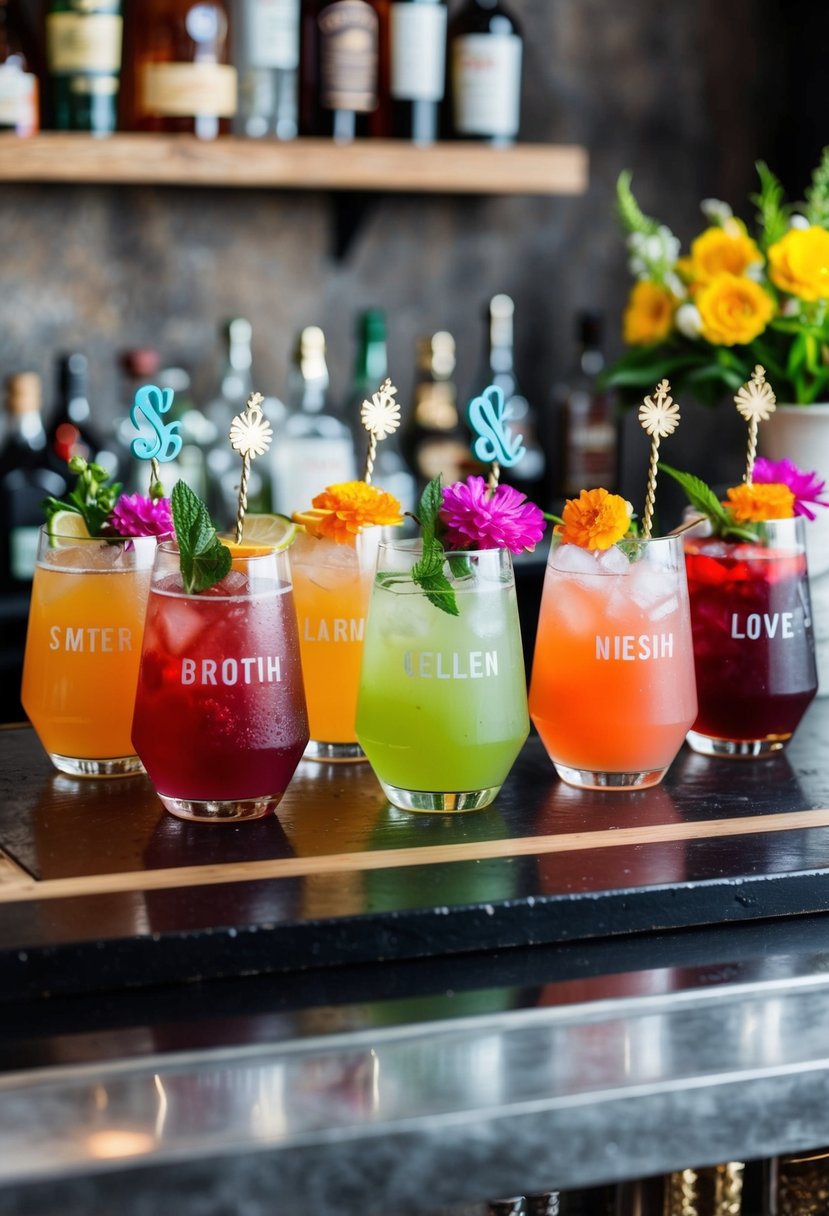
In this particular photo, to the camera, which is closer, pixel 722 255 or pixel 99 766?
pixel 99 766

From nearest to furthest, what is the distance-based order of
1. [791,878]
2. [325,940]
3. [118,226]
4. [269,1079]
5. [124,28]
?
[269,1079] → [325,940] → [791,878] → [124,28] → [118,226]

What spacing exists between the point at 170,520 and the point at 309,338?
4.33 feet

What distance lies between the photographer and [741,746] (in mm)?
1439

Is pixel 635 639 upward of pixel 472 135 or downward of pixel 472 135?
downward

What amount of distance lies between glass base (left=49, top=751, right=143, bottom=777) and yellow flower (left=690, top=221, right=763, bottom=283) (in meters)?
0.81

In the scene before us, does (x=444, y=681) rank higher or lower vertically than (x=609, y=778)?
higher

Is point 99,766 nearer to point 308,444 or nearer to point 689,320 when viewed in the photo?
point 689,320

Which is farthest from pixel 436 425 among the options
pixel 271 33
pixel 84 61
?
pixel 84 61

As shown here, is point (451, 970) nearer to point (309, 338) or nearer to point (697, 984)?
point (697, 984)

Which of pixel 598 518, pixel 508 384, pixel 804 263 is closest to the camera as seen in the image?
pixel 598 518

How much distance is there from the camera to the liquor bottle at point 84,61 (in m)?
2.33

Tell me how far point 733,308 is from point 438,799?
71 cm

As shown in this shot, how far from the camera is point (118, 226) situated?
9.09 ft

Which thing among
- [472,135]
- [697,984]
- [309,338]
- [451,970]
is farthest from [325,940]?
[472,135]
